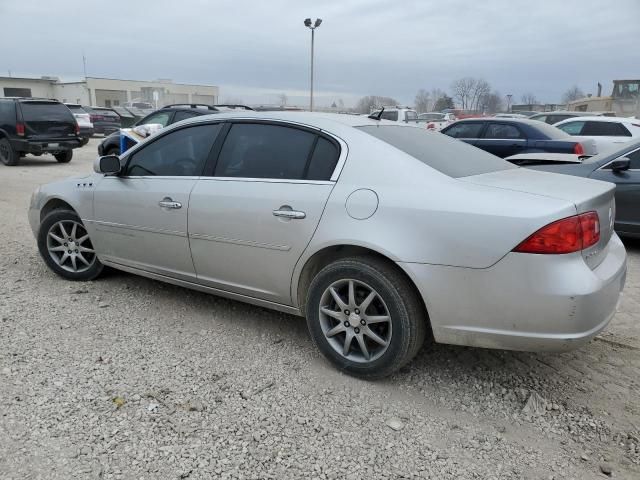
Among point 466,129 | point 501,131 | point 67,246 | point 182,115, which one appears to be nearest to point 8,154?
point 182,115

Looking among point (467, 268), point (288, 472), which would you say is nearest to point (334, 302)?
point (467, 268)

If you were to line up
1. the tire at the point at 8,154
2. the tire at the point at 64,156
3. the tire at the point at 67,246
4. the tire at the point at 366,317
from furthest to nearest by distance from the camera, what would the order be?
the tire at the point at 64,156 < the tire at the point at 8,154 < the tire at the point at 67,246 < the tire at the point at 366,317

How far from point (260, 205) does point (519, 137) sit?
27.0 feet

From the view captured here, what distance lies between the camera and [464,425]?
9.05 ft

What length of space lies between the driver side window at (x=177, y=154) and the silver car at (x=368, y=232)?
1cm

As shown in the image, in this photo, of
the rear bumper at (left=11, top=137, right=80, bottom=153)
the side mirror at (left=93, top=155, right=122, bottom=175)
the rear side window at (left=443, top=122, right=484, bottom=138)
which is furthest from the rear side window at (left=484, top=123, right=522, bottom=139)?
the rear bumper at (left=11, top=137, right=80, bottom=153)

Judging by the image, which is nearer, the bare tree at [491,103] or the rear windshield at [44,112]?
the rear windshield at [44,112]

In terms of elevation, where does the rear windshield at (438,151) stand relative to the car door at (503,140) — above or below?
above

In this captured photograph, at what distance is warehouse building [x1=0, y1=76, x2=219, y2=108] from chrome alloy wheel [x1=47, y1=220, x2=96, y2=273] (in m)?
53.3

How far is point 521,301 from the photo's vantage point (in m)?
2.62

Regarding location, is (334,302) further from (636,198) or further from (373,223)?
(636,198)

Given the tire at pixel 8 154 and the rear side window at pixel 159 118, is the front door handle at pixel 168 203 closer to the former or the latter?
the rear side window at pixel 159 118

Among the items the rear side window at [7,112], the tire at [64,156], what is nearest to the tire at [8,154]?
the rear side window at [7,112]

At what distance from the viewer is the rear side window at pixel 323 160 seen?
10.6 feet
